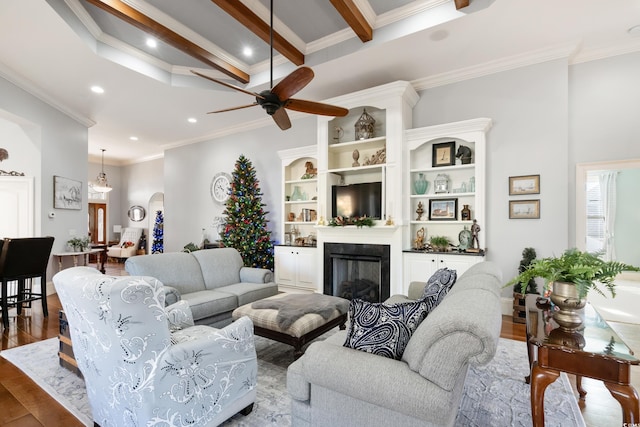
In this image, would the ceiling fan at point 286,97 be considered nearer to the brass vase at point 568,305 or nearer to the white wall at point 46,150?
the brass vase at point 568,305

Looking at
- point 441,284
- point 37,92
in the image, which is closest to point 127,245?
point 37,92

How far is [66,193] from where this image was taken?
5848 mm

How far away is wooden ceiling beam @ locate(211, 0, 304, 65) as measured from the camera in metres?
3.13

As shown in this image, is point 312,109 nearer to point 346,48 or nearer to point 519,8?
point 346,48

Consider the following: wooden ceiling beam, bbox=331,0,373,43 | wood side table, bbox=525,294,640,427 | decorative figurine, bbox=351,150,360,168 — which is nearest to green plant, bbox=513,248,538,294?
wood side table, bbox=525,294,640,427

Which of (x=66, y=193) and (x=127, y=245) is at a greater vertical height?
(x=66, y=193)

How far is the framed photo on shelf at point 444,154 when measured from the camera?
174 inches

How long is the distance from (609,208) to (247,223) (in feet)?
23.0

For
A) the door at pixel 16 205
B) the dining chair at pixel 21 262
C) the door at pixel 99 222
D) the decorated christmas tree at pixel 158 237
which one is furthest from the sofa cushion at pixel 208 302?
the door at pixel 99 222

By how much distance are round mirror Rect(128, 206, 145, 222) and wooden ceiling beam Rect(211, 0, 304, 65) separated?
343 inches

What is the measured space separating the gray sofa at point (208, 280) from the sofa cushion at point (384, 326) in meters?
2.13

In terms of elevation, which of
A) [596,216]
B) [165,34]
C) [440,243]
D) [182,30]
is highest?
[182,30]

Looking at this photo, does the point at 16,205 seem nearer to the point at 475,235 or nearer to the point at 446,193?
the point at 446,193

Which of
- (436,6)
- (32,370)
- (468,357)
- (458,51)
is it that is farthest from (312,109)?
(32,370)
